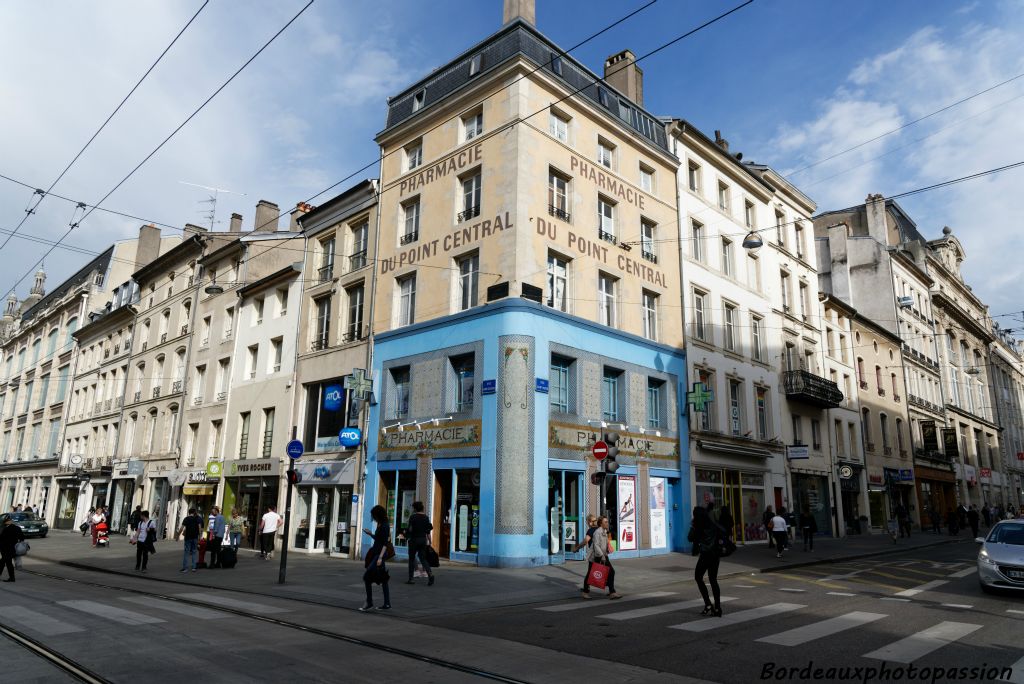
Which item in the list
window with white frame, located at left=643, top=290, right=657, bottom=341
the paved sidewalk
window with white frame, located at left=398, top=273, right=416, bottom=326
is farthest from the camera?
window with white frame, located at left=643, top=290, right=657, bottom=341

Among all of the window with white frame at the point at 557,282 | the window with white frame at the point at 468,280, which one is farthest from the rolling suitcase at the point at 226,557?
the window with white frame at the point at 557,282

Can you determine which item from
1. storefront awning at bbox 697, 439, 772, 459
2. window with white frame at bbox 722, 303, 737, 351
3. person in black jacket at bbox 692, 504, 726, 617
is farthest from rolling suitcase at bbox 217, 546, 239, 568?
window with white frame at bbox 722, 303, 737, 351

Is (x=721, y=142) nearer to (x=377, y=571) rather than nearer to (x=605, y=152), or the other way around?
(x=605, y=152)

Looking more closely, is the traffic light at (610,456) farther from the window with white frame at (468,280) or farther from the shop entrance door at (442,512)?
the window with white frame at (468,280)

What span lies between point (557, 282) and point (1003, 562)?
13.1m

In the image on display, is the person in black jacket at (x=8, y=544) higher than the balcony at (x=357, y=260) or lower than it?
lower

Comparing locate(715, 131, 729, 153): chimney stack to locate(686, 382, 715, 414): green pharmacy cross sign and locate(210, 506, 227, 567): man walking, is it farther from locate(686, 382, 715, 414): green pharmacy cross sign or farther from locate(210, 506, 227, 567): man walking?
locate(210, 506, 227, 567): man walking

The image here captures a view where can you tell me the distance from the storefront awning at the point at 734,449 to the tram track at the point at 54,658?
2104cm

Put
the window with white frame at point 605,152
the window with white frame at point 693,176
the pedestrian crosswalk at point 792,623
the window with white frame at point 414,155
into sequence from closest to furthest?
the pedestrian crosswalk at point 792,623 < the window with white frame at point 605,152 < the window with white frame at point 414,155 < the window with white frame at point 693,176

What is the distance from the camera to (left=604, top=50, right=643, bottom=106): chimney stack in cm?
2681

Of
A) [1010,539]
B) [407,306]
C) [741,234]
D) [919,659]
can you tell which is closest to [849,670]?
[919,659]

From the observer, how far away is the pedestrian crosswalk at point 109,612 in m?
9.06

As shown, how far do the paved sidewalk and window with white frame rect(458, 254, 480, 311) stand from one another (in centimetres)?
795

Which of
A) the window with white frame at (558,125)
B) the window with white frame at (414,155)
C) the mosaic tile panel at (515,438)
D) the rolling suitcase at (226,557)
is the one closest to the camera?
the mosaic tile panel at (515,438)
